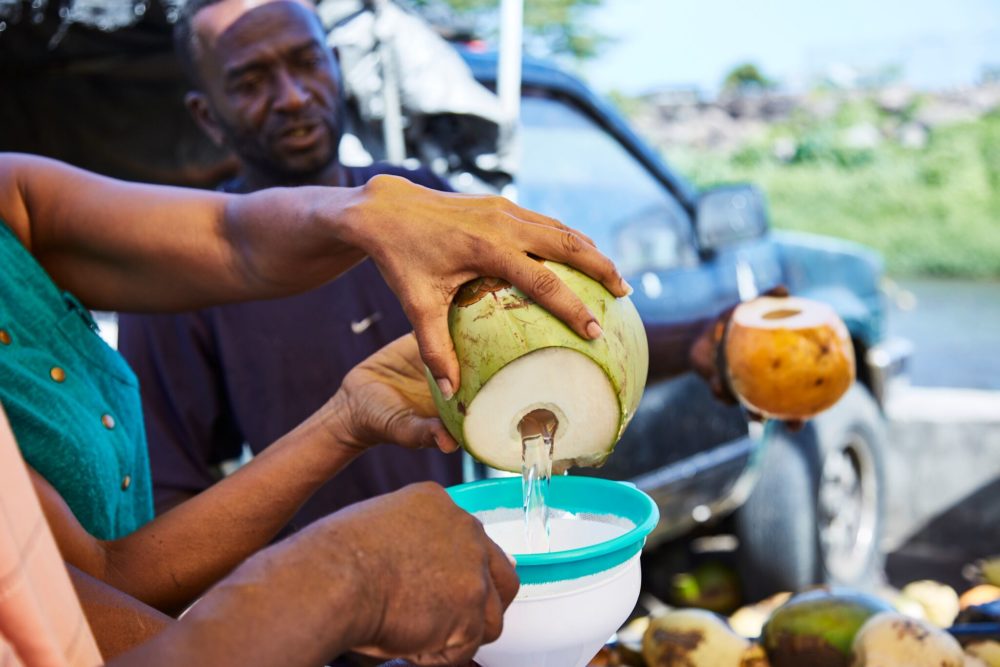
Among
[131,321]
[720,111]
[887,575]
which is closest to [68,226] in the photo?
[131,321]

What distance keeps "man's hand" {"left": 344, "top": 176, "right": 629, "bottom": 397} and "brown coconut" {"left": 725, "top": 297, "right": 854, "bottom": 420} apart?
80cm

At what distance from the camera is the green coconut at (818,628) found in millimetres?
1872

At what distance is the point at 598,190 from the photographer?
12.7 feet

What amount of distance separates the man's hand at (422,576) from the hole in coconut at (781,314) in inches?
49.1

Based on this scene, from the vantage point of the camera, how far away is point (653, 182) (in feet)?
13.5

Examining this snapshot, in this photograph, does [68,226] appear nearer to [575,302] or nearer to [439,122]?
[575,302]

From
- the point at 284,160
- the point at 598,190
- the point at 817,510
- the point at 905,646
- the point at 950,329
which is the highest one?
the point at 284,160

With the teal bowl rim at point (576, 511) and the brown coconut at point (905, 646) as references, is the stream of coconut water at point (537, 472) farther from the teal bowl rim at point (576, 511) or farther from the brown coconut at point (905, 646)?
the brown coconut at point (905, 646)

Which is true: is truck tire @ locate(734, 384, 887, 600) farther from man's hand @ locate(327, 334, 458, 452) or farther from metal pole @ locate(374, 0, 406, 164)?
man's hand @ locate(327, 334, 458, 452)

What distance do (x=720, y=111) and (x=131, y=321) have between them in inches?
671

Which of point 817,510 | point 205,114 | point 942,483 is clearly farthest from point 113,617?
point 942,483

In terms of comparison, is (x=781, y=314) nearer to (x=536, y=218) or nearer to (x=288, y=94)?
(x=536, y=218)

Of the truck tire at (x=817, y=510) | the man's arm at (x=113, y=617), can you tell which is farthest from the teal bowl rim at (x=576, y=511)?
the truck tire at (x=817, y=510)

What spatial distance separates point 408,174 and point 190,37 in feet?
2.34
